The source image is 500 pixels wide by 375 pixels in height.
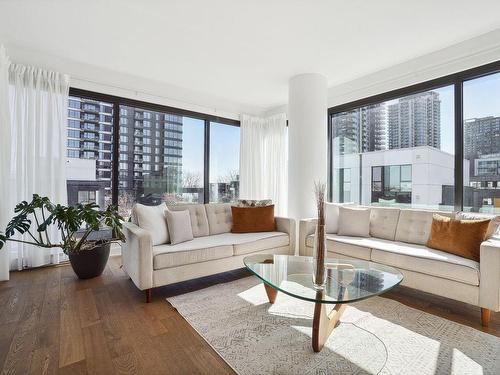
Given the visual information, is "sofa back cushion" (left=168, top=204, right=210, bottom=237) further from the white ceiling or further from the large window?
the white ceiling

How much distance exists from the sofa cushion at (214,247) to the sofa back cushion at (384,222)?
106 cm

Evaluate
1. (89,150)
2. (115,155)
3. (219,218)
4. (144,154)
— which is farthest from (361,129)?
(89,150)

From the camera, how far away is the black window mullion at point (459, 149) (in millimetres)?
3117

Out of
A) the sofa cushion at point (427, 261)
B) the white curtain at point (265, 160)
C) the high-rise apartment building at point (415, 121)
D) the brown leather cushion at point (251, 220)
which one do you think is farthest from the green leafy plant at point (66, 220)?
the high-rise apartment building at point (415, 121)

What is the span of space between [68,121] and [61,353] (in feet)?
10.00

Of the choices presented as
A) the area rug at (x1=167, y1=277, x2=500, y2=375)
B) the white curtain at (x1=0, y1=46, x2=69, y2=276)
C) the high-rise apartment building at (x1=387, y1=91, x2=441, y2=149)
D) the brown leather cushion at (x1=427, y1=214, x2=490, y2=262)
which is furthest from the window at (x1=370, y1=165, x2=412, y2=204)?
the white curtain at (x1=0, y1=46, x2=69, y2=276)

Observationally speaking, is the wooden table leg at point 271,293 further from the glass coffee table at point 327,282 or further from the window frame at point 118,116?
the window frame at point 118,116

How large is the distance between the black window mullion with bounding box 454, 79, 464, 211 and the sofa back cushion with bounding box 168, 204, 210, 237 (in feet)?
9.88

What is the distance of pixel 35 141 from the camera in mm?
3230

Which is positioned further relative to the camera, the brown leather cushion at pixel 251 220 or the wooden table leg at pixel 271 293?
the brown leather cushion at pixel 251 220

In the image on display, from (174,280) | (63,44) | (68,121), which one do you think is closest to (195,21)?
(63,44)

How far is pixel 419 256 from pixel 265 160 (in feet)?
11.7

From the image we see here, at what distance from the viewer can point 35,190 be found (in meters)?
3.21

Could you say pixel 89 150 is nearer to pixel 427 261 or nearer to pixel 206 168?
pixel 206 168
